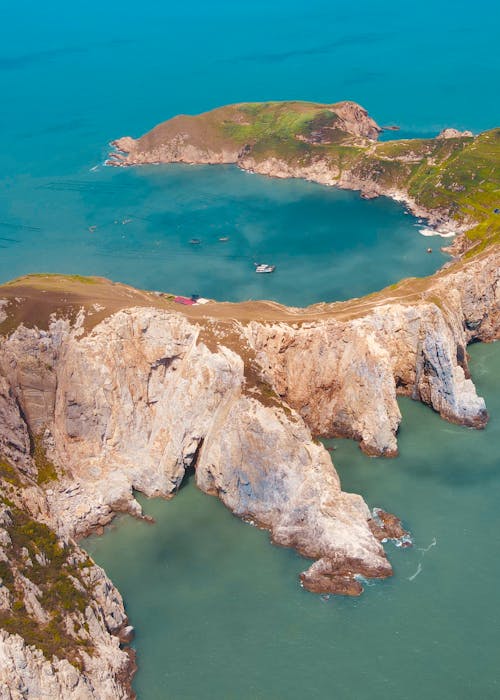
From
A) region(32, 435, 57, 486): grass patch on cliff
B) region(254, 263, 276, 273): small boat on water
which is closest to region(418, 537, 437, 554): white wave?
region(32, 435, 57, 486): grass patch on cliff

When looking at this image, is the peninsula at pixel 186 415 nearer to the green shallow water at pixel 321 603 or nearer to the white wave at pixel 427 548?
the green shallow water at pixel 321 603

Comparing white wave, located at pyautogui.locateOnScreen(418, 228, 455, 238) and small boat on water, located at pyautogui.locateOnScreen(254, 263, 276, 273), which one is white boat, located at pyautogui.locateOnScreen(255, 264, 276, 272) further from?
Result: white wave, located at pyautogui.locateOnScreen(418, 228, 455, 238)

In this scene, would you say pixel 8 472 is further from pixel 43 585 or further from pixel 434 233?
pixel 434 233

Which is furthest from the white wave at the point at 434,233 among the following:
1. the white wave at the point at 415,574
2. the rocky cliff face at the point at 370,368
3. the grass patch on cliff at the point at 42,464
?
the grass patch on cliff at the point at 42,464

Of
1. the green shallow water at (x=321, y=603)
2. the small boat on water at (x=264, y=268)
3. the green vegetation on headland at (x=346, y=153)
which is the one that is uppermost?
the green vegetation on headland at (x=346, y=153)

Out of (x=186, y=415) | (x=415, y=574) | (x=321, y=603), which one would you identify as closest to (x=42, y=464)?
(x=186, y=415)
